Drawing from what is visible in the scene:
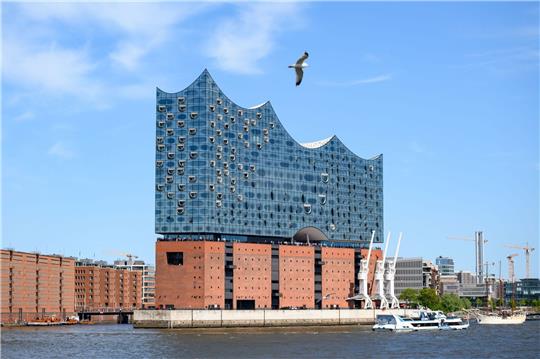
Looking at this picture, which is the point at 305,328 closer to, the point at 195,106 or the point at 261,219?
the point at 261,219

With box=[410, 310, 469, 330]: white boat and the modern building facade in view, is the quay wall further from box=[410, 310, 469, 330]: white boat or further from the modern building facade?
box=[410, 310, 469, 330]: white boat

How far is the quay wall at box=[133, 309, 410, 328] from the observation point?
169m

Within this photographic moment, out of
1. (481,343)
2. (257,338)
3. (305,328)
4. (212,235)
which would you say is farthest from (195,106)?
(481,343)

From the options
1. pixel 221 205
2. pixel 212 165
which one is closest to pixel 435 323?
pixel 221 205

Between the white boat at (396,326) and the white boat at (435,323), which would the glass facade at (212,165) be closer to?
the white boat at (396,326)

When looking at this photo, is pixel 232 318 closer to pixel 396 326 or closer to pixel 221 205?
pixel 221 205

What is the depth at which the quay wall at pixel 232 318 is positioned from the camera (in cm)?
16912

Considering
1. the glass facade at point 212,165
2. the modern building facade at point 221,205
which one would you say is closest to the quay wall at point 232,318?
the modern building facade at point 221,205

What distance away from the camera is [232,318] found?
573ft

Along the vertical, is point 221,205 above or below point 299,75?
below

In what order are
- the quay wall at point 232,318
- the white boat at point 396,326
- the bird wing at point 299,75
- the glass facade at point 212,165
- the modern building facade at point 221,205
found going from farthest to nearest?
1. the glass facade at point 212,165
2. the modern building facade at point 221,205
3. the quay wall at point 232,318
4. the white boat at point 396,326
5. the bird wing at point 299,75

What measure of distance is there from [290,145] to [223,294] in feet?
113

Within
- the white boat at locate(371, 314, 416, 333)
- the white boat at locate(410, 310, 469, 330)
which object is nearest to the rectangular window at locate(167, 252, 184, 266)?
the white boat at locate(371, 314, 416, 333)

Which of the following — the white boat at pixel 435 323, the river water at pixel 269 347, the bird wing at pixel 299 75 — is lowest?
the white boat at pixel 435 323
